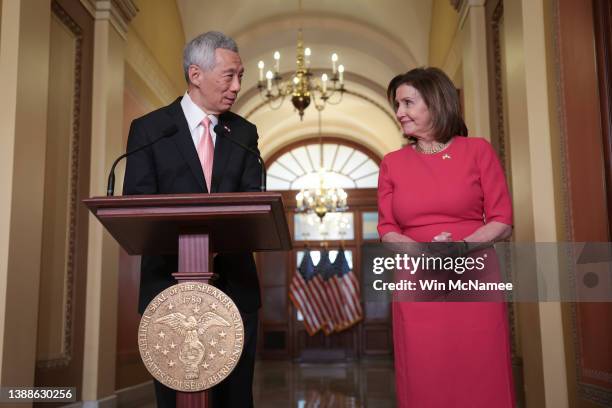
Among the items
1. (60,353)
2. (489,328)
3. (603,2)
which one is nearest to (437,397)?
(489,328)

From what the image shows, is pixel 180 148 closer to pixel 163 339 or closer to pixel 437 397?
pixel 163 339

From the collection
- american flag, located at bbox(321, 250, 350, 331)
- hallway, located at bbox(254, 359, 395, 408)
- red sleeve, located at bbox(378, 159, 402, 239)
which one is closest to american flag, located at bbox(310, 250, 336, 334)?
american flag, located at bbox(321, 250, 350, 331)

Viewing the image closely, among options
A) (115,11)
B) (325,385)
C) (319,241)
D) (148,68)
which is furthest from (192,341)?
(319,241)

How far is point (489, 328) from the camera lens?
191 centimetres

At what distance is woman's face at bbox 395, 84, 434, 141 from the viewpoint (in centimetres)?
215

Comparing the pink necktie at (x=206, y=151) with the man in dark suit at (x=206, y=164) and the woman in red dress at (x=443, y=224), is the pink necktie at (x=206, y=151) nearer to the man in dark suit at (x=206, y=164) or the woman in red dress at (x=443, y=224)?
the man in dark suit at (x=206, y=164)

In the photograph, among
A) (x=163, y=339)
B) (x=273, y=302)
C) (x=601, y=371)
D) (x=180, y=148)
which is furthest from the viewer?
(x=273, y=302)

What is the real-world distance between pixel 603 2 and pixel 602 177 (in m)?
0.90

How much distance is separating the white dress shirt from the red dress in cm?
57

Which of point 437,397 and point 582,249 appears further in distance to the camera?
point 582,249

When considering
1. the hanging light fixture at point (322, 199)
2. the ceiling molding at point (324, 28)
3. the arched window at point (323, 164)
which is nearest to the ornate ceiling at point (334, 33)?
the ceiling molding at point (324, 28)

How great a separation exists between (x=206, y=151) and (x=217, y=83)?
0.22 meters

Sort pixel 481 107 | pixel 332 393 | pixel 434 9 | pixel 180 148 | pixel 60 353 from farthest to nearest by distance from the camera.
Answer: pixel 434 9, pixel 332 393, pixel 481 107, pixel 60 353, pixel 180 148

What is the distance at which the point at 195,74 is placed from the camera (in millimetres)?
2160
